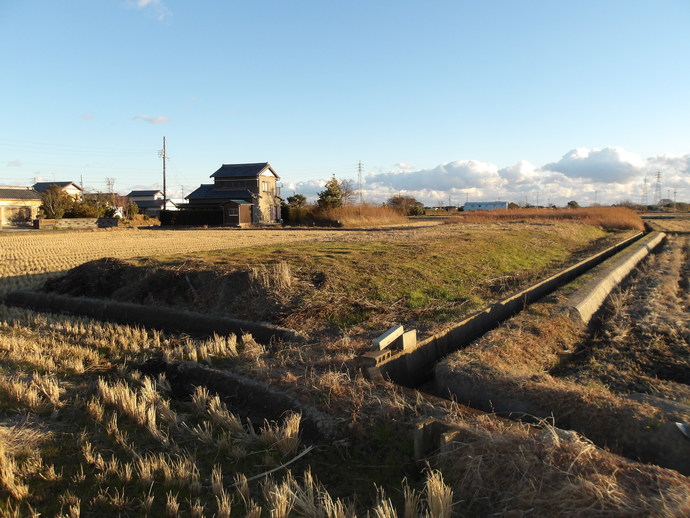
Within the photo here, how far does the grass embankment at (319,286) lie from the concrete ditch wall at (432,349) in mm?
239

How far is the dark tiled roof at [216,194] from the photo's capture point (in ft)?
156

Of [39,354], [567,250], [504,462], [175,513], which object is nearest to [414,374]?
[504,462]

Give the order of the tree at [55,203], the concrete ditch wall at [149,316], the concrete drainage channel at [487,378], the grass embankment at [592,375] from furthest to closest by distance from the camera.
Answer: the tree at [55,203]
the concrete ditch wall at [149,316]
the grass embankment at [592,375]
the concrete drainage channel at [487,378]

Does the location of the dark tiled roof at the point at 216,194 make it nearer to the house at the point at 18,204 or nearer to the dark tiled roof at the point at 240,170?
the dark tiled roof at the point at 240,170

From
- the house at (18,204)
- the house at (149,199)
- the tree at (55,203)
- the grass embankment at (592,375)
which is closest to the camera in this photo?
the grass embankment at (592,375)

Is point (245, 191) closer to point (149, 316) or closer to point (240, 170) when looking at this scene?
point (240, 170)

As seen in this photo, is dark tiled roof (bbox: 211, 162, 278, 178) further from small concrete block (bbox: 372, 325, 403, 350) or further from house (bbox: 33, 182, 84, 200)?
small concrete block (bbox: 372, 325, 403, 350)

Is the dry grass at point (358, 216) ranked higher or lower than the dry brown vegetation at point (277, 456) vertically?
higher

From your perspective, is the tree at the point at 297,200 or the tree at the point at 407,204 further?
the tree at the point at 407,204

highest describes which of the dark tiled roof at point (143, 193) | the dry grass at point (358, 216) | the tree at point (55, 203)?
the dark tiled roof at point (143, 193)

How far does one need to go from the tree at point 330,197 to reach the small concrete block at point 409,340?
40.3 meters

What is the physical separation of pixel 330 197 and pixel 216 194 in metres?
12.3

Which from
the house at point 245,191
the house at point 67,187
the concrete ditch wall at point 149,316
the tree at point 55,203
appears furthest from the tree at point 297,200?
the concrete ditch wall at point 149,316

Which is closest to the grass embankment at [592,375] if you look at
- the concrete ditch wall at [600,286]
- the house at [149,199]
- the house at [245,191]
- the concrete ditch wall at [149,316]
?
the concrete ditch wall at [600,286]
